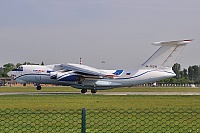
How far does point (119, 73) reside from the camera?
5322 cm

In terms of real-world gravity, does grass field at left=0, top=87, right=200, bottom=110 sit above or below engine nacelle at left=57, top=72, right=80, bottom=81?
below

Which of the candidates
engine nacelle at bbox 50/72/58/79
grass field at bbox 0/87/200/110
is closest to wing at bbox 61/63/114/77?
engine nacelle at bbox 50/72/58/79

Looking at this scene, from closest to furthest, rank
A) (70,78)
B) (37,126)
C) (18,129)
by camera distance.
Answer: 1. (18,129)
2. (37,126)
3. (70,78)

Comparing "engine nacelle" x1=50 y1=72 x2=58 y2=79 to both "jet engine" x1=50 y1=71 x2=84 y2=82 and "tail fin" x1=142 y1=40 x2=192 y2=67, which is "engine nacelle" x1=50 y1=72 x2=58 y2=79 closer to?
"jet engine" x1=50 y1=71 x2=84 y2=82

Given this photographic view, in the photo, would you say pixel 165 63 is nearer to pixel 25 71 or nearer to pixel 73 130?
pixel 25 71

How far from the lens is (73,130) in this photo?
44.5 feet

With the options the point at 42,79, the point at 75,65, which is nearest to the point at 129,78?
the point at 75,65

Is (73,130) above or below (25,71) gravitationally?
below

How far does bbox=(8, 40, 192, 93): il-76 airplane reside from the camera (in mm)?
52938

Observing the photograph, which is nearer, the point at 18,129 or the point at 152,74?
the point at 18,129

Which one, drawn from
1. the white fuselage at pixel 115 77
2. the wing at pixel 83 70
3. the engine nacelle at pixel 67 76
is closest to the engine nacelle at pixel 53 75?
the engine nacelle at pixel 67 76

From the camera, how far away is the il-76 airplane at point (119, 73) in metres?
52.9

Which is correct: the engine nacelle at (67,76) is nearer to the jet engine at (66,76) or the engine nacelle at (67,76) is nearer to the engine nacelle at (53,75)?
the jet engine at (66,76)

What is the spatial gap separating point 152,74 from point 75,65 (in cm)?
910
